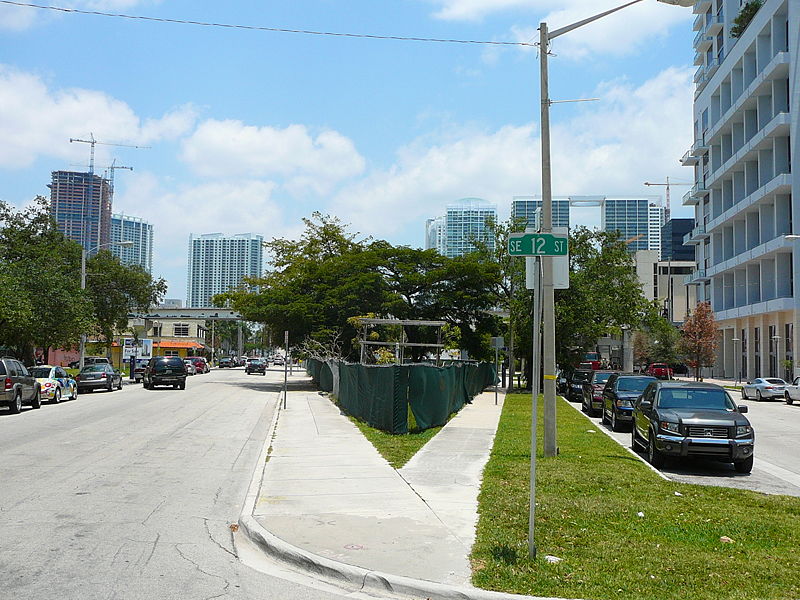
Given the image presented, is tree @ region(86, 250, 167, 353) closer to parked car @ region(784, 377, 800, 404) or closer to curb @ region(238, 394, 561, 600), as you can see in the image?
parked car @ region(784, 377, 800, 404)

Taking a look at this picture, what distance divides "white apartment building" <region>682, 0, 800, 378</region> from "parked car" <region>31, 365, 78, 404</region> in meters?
43.7

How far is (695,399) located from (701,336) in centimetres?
5809

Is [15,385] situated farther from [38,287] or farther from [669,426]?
[669,426]

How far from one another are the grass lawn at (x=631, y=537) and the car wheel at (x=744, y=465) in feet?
6.90

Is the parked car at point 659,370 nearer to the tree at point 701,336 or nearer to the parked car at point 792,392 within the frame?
the tree at point 701,336

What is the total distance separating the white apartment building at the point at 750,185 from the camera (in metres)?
55.9

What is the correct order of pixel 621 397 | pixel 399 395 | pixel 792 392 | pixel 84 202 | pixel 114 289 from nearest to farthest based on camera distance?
pixel 399 395 < pixel 621 397 < pixel 792 392 < pixel 114 289 < pixel 84 202

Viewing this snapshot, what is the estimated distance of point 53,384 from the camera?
32500mm

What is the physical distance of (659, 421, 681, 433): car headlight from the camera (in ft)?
45.2

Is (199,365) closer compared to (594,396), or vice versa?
(594,396)

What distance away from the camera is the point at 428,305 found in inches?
2003

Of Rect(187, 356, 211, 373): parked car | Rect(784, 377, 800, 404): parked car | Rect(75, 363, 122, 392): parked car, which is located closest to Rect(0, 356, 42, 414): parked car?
Rect(75, 363, 122, 392): parked car

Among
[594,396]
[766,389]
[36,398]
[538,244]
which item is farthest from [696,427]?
[766,389]

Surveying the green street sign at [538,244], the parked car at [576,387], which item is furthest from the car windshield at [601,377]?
the green street sign at [538,244]
